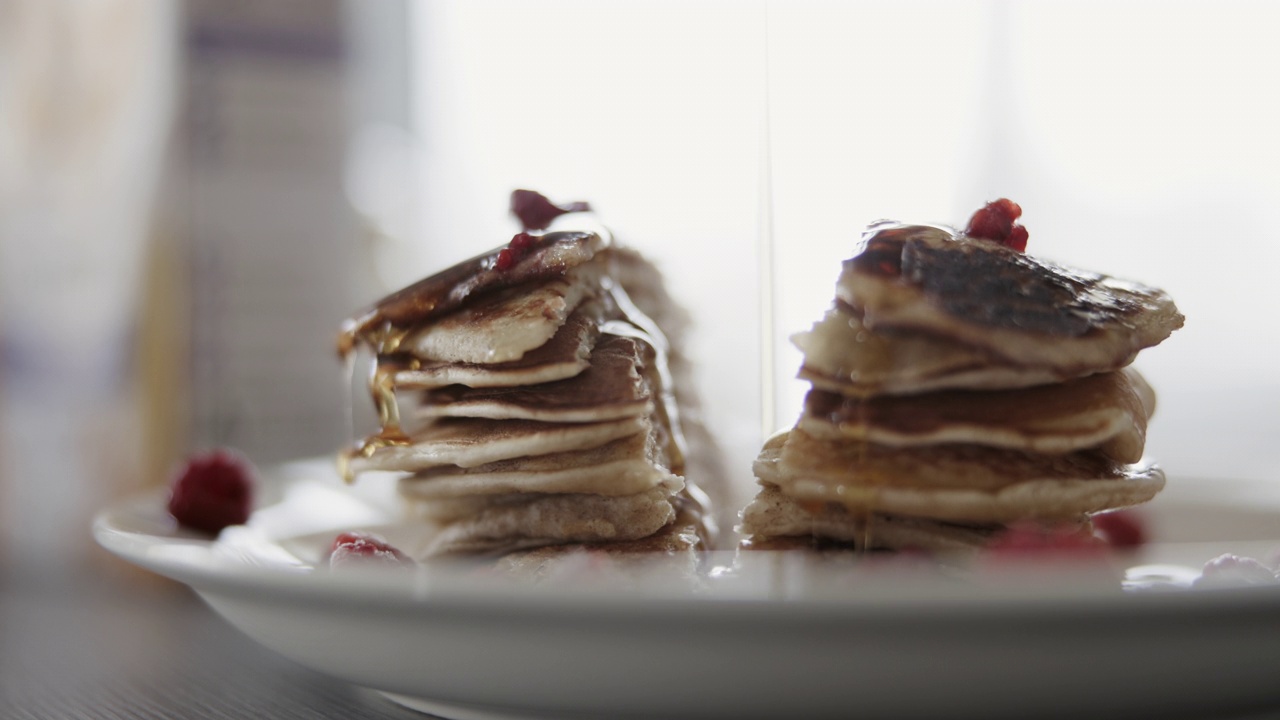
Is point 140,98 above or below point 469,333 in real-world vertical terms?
above

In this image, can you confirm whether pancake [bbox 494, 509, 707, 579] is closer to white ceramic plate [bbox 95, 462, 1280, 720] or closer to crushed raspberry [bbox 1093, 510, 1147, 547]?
white ceramic plate [bbox 95, 462, 1280, 720]

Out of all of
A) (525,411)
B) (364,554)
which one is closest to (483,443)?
(525,411)

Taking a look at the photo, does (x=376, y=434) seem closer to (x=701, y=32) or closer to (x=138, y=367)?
(x=138, y=367)

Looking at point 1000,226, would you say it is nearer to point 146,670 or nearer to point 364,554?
point 364,554

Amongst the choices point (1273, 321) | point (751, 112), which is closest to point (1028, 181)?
point (1273, 321)

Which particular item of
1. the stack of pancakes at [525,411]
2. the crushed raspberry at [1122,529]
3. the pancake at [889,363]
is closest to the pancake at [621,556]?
the stack of pancakes at [525,411]

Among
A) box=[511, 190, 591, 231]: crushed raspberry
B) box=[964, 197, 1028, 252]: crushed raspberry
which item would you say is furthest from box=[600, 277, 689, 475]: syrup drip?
box=[964, 197, 1028, 252]: crushed raspberry

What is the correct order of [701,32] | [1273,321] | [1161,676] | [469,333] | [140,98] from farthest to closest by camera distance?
[1273,321] < [701,32] < [140,98] < [469,333] < [1161,676]
